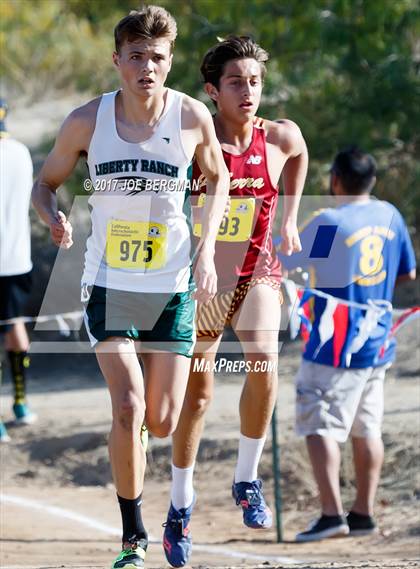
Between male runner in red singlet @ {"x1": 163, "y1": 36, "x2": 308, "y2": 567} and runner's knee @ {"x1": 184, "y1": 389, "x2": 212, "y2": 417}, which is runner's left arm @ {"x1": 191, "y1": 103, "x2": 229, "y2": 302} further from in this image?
runner's knee @ {"x1": 184, "y1": 389, "x2": 212, "y2": 417}

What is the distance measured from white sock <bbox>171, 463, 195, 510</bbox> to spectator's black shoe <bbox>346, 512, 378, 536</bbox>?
219 cm

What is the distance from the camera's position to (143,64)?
492 cm

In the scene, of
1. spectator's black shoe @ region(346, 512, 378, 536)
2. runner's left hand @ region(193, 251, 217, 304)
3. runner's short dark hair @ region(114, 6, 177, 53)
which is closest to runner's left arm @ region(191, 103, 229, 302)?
runner's left hand @ region(193, 251, 217, 304)

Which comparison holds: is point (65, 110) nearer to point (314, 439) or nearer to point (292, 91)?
point (292, 91)

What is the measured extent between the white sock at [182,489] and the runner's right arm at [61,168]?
1.35 metres

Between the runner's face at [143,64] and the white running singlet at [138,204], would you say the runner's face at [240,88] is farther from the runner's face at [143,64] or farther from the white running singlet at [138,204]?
the runner's face at [143,64]

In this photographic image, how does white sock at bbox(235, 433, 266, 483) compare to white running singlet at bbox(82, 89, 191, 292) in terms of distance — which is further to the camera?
white sock at bbox(235, 433, 266, 483)

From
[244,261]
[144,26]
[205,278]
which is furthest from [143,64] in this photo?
[244,261]

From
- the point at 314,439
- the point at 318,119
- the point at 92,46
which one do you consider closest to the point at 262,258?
the point at 314,439

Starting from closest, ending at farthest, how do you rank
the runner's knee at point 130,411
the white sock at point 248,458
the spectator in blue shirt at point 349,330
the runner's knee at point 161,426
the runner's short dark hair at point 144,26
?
the runner's knee at point 130,411 < the runner's short dark hair at point 144,26 < the runner's knee at point 161,426 < the white sock at point 248,458 < the spectator in blue shirt at point 349,330

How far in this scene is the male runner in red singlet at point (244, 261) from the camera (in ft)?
17.9

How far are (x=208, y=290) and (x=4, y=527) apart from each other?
133 inches

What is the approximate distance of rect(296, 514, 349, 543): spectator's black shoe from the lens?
7473 millimetres

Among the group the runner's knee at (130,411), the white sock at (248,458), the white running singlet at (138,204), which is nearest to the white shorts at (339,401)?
the white sock at (248,458)
